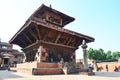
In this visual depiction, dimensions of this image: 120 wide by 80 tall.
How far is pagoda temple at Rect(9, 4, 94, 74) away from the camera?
11.3 meters

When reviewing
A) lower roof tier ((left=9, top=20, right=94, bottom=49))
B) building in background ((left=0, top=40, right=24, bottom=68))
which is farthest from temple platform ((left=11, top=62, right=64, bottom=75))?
building in background ((left=0, top=40, right=24, bottom=68))

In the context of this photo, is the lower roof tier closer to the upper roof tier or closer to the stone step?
the stone step

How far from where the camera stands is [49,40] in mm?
13141

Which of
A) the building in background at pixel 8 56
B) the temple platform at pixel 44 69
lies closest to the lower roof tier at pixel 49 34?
the temple platform at pixel 44 69

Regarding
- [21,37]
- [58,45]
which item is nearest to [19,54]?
[21,37]

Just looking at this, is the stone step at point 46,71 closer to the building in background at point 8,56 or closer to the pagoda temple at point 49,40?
the pagoda temple at point 49,40

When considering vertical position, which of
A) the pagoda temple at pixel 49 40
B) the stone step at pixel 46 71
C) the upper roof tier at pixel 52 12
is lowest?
the stone step at pixel 46 71

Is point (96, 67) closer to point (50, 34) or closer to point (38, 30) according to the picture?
point (50, 34)

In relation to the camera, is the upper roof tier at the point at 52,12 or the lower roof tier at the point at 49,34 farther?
the upper roof tier at the point at 52,12

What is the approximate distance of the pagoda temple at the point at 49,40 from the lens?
37.0ft

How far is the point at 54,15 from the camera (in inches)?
621

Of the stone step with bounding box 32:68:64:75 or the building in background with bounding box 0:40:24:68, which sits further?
the building in background with bounding box 0:40:24:68

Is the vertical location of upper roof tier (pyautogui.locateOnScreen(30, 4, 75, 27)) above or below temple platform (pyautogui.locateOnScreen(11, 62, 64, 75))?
above

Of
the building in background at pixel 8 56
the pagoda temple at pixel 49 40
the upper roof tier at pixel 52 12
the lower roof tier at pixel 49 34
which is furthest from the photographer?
the building in background at pixel 8 56
